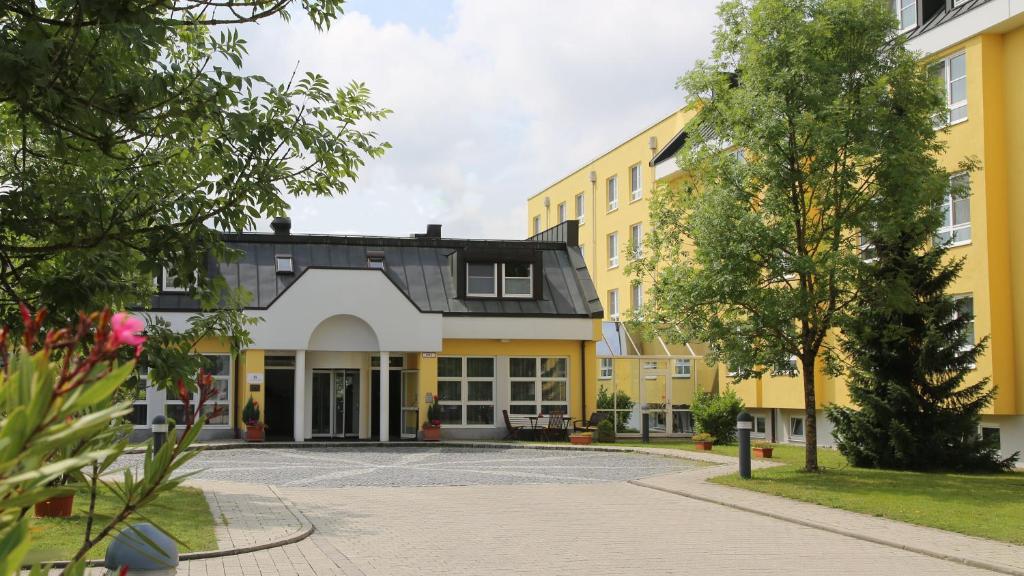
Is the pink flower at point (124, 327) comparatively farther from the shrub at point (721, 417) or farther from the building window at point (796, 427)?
the building window at point (796, 427)

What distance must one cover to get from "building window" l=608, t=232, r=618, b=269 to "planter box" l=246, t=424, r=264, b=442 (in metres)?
23.7

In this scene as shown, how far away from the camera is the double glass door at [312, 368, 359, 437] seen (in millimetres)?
33531

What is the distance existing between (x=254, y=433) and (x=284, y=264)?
21.4ft

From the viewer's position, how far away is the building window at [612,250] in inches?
1986

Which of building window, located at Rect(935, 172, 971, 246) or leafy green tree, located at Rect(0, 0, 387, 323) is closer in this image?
leafy green tree, located at Rect(0, 0, 387, 323)

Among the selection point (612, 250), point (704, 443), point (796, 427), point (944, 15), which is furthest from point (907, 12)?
point (612, 250)

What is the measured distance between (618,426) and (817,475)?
1540 centimetres

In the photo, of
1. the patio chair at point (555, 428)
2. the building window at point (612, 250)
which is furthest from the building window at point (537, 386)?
the building window at point (612, 250)

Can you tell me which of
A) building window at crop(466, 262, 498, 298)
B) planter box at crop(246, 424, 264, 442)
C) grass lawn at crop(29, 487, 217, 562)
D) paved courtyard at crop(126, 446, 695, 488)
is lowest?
paved courtyard at crop(126, 446, 695, 488)

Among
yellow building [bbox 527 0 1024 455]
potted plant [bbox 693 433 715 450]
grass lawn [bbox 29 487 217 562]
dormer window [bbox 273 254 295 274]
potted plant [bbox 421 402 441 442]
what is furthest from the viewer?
dormer window [bbox 273 254 295 274]

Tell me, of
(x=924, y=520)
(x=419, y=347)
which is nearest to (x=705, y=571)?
(x=924, y=520)

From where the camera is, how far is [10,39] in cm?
530

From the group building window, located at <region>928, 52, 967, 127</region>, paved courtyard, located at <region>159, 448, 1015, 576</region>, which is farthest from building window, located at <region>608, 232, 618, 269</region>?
paved courtyard, located at <region>159, 448, 1015, 576</region>

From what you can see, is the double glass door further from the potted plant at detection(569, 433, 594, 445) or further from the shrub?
the shrub
